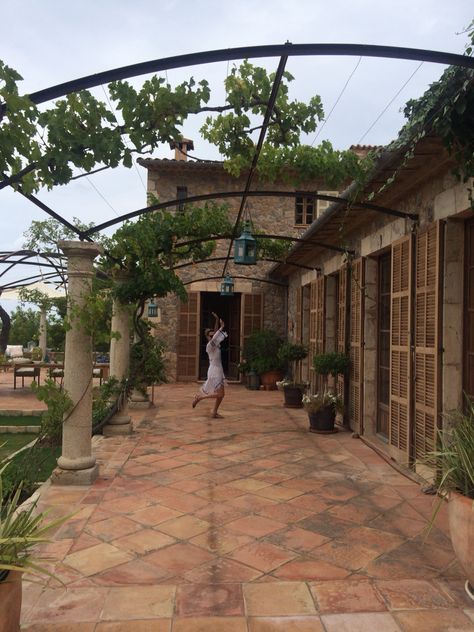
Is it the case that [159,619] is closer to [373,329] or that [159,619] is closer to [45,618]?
[45,618]

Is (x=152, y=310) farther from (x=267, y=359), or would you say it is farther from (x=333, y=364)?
(x=333, y=364)

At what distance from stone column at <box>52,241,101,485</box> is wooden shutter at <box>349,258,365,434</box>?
11.1 ft

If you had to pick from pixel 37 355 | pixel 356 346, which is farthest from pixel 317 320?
pixel 37 355

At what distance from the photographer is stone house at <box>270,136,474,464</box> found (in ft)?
13.3

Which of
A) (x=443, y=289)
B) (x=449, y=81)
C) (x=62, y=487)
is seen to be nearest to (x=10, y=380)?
(x=62, y=487)

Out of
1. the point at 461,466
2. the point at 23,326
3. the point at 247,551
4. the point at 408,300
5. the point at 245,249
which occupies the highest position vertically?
the point at 245,249

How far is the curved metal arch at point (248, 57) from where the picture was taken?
2.46 meters

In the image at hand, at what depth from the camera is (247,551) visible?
2939mm

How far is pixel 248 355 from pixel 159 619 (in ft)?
33.5

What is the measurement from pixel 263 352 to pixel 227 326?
11.5 feet

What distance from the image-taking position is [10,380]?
12969 millimetres

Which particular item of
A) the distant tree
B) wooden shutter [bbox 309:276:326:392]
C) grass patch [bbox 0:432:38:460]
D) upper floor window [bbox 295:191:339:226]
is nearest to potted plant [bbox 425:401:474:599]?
grass patch [bbox 0:432:38:460]

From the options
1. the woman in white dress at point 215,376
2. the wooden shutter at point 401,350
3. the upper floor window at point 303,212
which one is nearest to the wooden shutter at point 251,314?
the upper floor window at point 303,212

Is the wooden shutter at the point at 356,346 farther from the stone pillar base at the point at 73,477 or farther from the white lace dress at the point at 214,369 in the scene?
the stone pillar base at the point at 73,477
